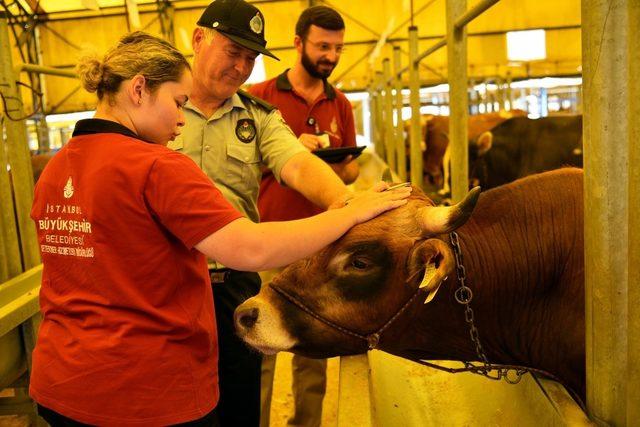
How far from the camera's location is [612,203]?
54.3 inches

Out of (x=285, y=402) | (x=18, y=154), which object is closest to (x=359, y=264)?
(x=18, y=154)

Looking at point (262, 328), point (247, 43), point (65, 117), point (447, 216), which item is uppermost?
point (65, 117)

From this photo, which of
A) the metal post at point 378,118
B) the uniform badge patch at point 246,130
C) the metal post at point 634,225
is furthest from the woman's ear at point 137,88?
the metal post at point 378,118

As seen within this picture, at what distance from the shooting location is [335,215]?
176cm

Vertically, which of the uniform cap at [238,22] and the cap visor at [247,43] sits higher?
the uniform cap at [238,22]

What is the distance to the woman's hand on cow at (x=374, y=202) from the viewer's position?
1824mm

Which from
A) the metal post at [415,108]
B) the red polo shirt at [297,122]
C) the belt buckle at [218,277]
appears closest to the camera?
the belt buckle at [218,277]

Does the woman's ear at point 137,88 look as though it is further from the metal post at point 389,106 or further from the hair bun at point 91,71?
the metal post at point 389,106

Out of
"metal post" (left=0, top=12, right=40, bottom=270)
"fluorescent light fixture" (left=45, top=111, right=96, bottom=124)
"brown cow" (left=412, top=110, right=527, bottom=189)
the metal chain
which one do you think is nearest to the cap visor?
the metal chain

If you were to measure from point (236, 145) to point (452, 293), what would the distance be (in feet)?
3.32

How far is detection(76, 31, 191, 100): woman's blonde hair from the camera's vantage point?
1.67m

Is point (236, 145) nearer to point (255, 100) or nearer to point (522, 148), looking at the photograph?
point (255, 100)

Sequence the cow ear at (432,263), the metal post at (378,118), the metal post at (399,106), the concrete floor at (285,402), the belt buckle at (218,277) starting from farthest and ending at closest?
the metal post at (378,118), the metal post at (399,106), the concrete floor at (285,402), the belt buckle at (218,277), the cow ear at (432,263)

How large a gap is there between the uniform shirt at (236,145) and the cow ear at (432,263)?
2.53ft
